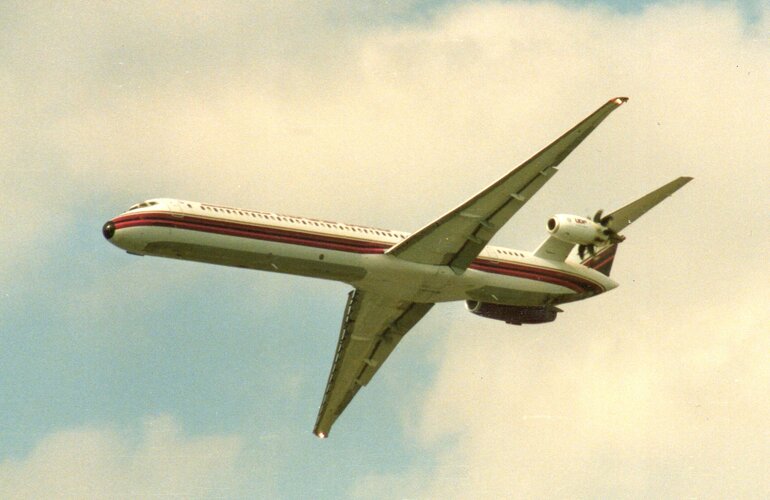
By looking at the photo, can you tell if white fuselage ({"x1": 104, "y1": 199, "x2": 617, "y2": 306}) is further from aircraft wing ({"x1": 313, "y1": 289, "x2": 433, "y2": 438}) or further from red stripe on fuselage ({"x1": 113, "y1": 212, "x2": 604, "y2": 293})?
aircraft wing ({"x1": 313, "y1": 289, "x2": 433, "y2": 438})

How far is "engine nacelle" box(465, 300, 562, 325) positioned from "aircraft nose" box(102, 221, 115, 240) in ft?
62.7

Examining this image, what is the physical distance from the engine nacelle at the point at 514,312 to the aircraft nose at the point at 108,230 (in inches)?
753

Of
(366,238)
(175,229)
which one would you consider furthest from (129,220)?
(366,238)

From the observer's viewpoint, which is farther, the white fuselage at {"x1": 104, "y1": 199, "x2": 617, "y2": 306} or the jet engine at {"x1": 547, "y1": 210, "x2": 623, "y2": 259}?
the jet engine at {"x1": 547, "y1": 210, "x2": 623, "y2": 259}

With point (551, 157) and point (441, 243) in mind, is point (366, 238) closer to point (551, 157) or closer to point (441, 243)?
point (441, 243)

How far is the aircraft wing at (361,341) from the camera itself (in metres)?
65.1

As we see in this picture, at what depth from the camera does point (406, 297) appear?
63125mm

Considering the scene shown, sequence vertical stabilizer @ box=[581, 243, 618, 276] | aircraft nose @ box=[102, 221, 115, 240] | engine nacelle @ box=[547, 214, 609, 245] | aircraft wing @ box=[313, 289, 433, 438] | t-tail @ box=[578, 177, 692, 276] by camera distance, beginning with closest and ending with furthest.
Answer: aircraft nose @ box=[102, 221, 115, 240] < t-tail @ box=[578, 177, 692, 276] < engine nacelle @ box=[547, 214, 609, 245] < aircraft wing @ box=[313, 289, 433, 438] < vertical stabilizer @ box=[581, 243, 618, 276]

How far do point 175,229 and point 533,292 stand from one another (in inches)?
757

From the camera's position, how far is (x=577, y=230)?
6412 cm

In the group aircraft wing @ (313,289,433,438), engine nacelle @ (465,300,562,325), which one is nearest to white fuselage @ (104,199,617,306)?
engine nacelle @ (465,300,562,325)

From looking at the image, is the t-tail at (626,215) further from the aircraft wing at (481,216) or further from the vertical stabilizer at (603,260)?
the aircraft wing at (481,216)

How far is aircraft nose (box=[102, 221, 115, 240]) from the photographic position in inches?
2183

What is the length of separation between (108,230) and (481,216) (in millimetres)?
16950
